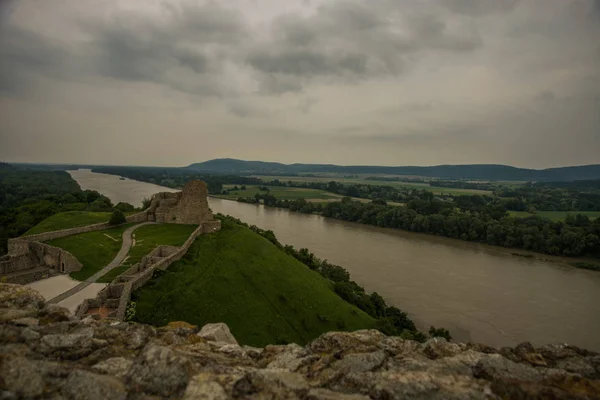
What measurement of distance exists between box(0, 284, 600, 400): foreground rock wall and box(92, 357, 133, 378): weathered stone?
15 millimetres

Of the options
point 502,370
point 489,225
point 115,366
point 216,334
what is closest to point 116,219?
point 216,334

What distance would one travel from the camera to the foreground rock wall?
197 inches

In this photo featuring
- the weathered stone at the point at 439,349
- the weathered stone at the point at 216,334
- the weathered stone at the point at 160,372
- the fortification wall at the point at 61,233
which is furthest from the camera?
the fortification wall at the point at 61,233

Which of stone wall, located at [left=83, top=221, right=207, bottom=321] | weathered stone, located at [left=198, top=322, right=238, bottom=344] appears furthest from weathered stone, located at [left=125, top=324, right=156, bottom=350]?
stone wall, located at [left=83, top=221, right=207, bottom=321]

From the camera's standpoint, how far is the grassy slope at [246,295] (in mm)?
20156

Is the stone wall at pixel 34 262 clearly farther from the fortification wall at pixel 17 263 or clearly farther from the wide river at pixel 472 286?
the wide river at pixel 472 286

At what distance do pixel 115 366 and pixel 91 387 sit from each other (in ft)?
2.55

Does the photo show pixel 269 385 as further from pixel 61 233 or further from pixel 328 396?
pixel 61 233

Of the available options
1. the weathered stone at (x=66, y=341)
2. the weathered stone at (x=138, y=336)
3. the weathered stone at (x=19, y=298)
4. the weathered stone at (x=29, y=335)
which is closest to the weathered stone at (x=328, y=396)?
the weathered stone at (x=138, y=336)

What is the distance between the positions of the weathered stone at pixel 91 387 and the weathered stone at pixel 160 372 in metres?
0.28

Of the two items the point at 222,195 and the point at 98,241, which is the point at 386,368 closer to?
the point at 98,241

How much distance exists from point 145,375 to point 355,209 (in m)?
81.4

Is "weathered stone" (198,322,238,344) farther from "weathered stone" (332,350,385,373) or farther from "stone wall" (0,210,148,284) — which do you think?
"stone wall" (0,210,148,284)

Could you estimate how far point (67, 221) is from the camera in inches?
1282
